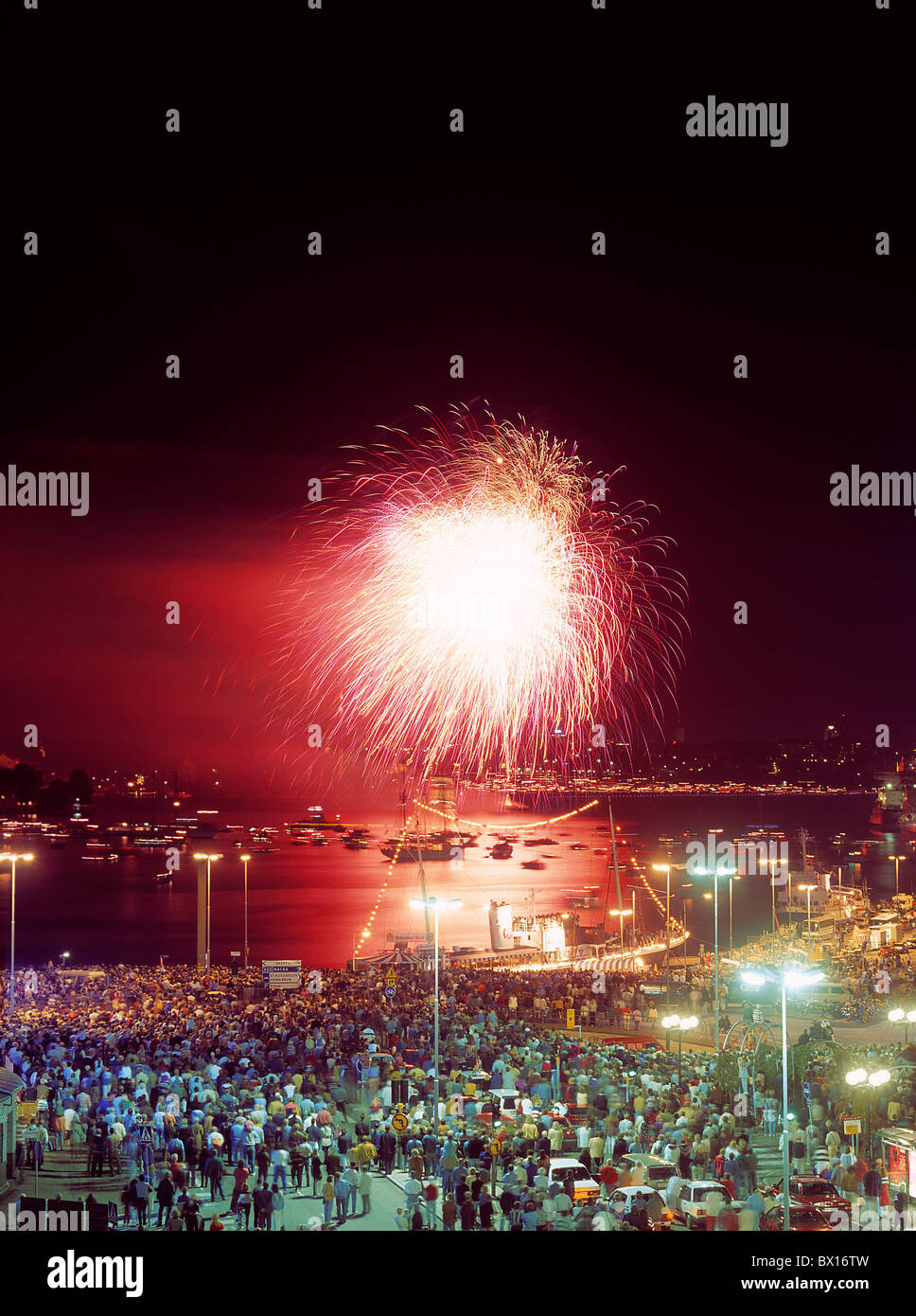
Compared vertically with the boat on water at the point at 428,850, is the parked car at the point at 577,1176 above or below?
above

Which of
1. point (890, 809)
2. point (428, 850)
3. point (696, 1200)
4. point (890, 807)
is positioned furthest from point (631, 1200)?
point (890, 809)

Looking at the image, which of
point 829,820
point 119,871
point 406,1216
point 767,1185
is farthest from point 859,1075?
point 829,820

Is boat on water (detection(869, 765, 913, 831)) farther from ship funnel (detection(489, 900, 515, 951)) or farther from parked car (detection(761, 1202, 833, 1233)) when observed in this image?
parked car (detection(761, 1202, 833, 1233))

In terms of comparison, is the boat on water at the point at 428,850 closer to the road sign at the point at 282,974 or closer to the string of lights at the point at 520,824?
the string of lights at the point at 520,824

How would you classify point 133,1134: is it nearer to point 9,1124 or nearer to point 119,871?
point 9,1124

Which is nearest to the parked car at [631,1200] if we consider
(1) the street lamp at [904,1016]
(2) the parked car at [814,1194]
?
(2) the parked car at [814,1194]

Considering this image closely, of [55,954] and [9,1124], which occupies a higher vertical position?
[9,1124]

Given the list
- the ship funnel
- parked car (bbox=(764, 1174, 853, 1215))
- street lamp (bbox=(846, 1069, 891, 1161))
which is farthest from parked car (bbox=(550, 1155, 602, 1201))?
the ship funnel

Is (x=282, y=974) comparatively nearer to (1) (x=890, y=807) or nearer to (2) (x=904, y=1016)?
(2) (x=904, y=1016)
